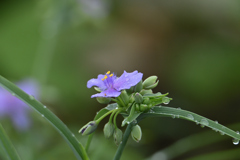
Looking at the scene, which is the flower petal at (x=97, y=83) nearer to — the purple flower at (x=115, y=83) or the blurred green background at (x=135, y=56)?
the purple flower at (x=115, y=83)

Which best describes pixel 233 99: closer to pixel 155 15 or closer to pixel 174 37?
pixel 174 37

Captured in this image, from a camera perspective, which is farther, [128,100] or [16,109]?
[16,109]

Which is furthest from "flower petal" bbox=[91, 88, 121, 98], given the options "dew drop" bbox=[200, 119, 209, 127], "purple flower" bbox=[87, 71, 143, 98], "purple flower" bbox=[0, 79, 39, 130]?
"purple flower" bbox=[0, 79, 39, 130]

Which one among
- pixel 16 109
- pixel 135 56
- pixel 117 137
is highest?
pixel 135 56

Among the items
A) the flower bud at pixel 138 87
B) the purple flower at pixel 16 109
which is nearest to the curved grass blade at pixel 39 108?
the flower bud at pixel 138 87

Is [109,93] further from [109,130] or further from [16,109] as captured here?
[16,109]

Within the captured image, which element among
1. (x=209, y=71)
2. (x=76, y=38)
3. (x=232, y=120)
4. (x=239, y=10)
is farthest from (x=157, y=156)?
(x=239, y=10)

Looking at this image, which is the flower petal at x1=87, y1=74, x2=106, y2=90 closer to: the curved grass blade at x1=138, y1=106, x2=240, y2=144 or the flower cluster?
the flower cluster

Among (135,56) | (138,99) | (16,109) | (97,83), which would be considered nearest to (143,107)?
(138,99)
